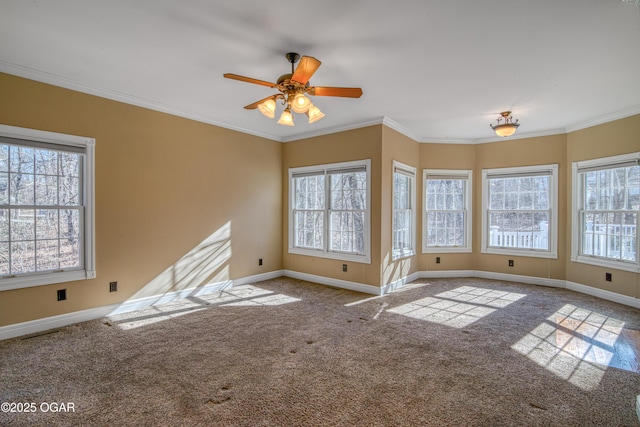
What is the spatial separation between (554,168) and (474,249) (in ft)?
6.35

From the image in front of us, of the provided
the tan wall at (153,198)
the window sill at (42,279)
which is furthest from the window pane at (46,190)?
the window sill at (42,279)

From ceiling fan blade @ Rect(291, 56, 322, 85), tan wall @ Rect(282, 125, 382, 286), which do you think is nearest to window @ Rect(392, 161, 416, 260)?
tan wall @ Rect(282, 125, 382, 286)

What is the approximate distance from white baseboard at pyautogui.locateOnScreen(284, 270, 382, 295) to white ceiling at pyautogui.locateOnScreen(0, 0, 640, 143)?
2709mm

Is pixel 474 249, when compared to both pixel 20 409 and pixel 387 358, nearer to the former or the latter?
pixel 387 358

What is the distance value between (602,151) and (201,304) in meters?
6.27

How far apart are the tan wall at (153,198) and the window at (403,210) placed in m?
2.35

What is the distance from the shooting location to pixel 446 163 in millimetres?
5988

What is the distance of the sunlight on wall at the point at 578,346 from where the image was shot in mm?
2578

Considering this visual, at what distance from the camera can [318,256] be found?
555cm

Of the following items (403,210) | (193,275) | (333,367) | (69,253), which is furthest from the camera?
(403,210)

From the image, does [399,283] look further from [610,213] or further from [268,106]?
[268,106]

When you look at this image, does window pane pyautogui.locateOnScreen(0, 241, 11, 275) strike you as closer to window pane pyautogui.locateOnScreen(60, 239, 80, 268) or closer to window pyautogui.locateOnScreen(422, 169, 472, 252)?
window pane pyautogui.locateOnScreen(60, 239, 80, 268)

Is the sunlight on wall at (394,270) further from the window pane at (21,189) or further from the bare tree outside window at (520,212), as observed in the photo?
the window pane at (21,189)

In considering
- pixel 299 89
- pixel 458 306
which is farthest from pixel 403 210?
pixel 299 89
